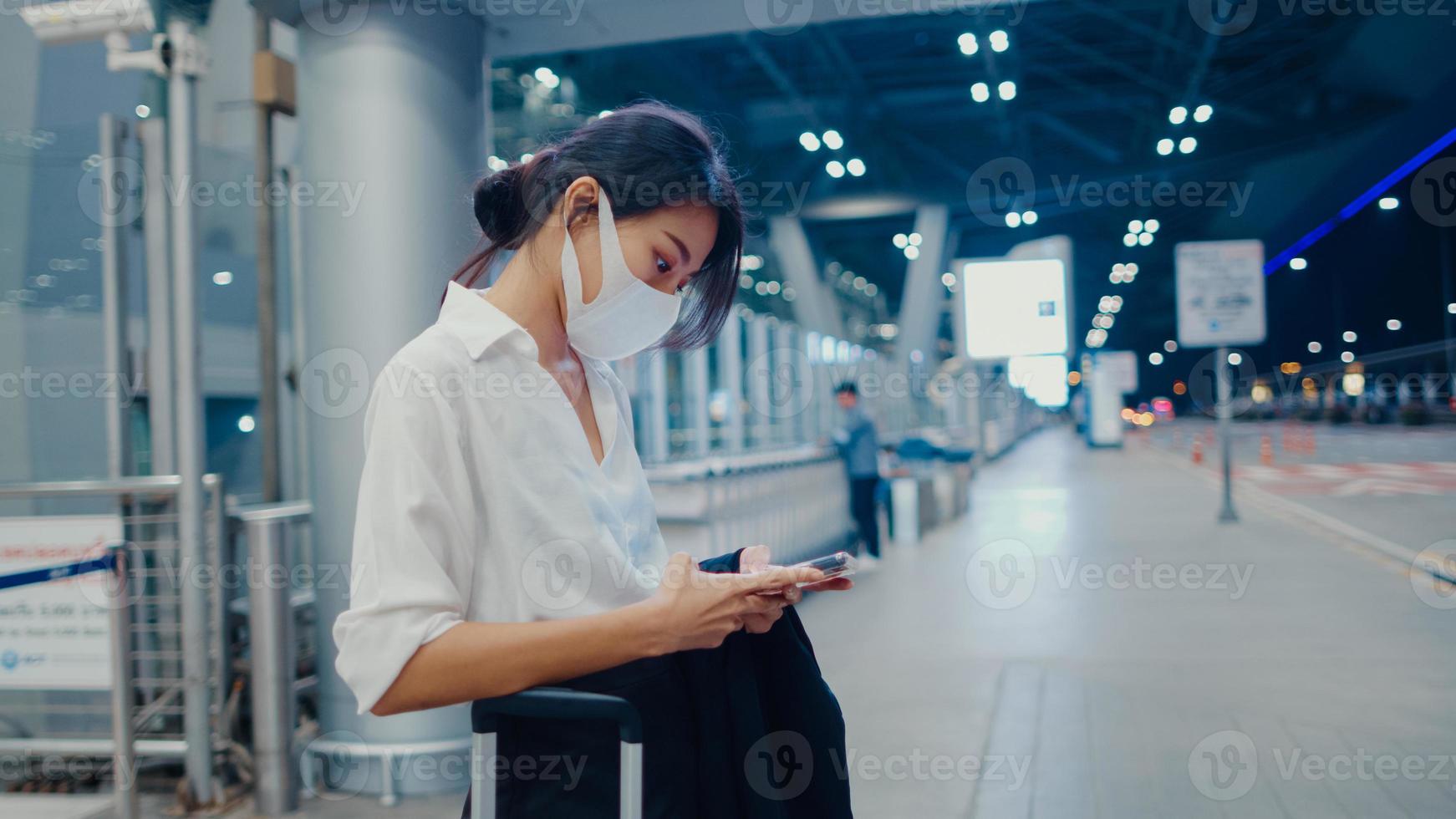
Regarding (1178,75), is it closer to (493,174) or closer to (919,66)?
(919,66)

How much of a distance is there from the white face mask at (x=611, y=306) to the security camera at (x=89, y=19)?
282cm

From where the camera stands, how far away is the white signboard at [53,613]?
3.36m

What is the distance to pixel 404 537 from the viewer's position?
96 centimetres

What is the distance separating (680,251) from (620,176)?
4.8 inches

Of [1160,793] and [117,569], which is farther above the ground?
[117,569]

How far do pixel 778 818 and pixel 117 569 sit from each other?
2818mm

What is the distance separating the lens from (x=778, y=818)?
1082mm

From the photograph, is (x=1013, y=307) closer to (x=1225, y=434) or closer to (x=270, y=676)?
(x=1225, y=434)

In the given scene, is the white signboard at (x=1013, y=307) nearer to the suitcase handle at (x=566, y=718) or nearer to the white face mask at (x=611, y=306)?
the white face mask at (x=611, y=306)

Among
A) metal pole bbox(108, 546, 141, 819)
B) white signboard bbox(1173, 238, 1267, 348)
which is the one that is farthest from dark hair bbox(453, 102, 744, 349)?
white signboard bbox(1173, 238, 1267, 348)

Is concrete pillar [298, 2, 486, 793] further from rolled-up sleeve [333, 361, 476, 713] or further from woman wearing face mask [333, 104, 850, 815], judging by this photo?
rolled-up sleeve [333, 361, 476, 713]

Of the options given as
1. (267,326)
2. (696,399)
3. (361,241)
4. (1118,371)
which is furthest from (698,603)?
(1118,371)

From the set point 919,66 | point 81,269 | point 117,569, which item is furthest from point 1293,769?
point 919,66

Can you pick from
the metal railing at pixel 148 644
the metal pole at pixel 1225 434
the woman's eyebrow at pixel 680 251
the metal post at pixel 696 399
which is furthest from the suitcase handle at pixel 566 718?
the metal pole at pixel 1225 434
